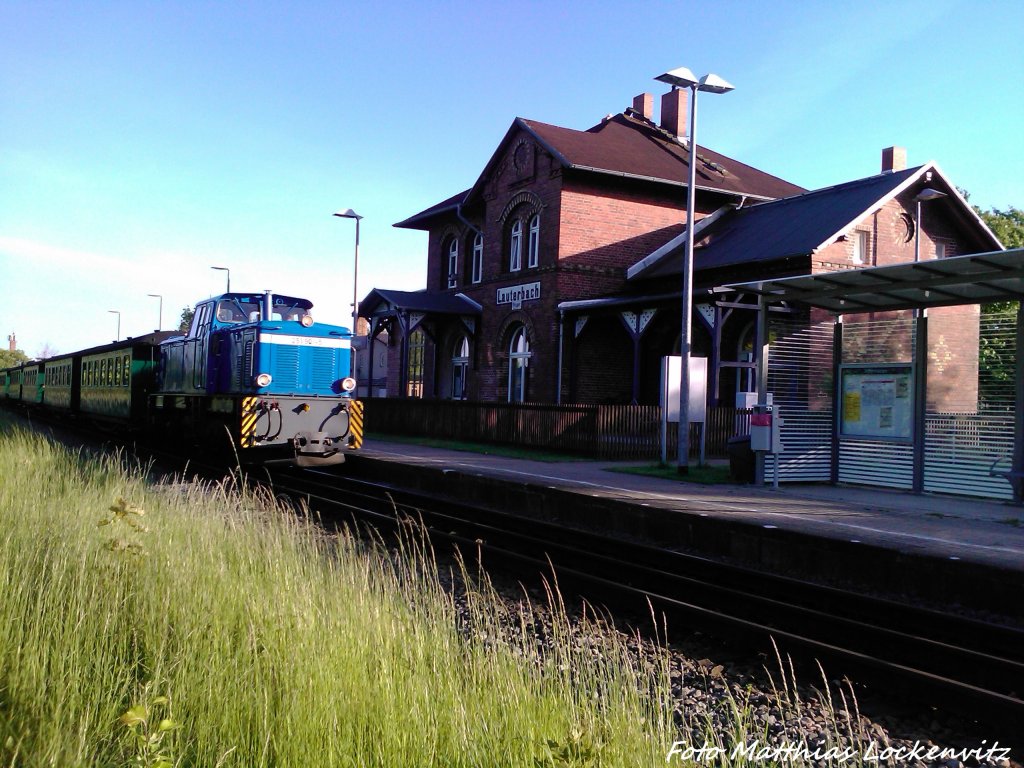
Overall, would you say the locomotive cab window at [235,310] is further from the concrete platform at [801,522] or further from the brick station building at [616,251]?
the brick station building at [616,251]

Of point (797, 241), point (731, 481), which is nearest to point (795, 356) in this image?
point (731, 481)

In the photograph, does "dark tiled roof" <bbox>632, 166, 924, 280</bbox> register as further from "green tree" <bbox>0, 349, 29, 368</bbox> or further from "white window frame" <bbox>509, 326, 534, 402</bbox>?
"green tree" <bbox>0, 349, 29, 368</bbox>

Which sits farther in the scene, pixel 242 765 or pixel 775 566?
pixel 775 566

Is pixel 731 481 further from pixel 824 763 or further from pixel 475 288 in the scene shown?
pixel 475 288

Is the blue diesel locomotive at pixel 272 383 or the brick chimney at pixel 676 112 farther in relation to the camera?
the brick chimney at pixel 676 112

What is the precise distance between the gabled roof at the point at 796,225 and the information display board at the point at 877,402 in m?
7.79

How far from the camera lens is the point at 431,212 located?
34.4m

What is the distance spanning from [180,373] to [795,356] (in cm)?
1345

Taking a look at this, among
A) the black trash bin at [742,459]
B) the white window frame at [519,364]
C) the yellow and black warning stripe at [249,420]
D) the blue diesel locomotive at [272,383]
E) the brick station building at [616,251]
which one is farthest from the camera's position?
the white window frame at [519,364]

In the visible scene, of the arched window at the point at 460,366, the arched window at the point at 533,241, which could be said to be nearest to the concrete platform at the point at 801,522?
the arched window at the point at 533,241

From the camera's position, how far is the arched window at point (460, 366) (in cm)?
3222

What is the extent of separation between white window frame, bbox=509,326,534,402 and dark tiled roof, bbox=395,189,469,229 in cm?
679

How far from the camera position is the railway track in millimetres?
5418

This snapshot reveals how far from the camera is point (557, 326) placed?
88.0 ft
